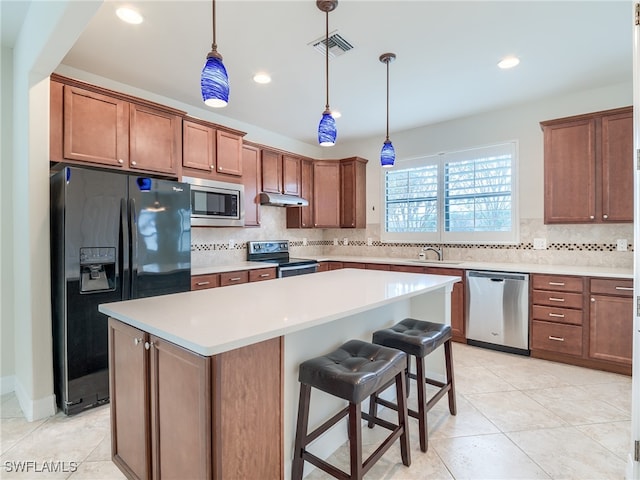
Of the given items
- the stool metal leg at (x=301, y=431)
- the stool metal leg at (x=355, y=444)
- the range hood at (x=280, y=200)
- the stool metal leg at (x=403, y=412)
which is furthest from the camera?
the range hood at (x=280, y=200)

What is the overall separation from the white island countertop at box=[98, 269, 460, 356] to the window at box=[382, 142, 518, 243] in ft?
6.92

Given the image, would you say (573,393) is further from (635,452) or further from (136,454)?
(136,454)

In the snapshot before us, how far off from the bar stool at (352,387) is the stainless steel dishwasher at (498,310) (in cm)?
222

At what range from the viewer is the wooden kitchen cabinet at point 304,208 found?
16.1ft

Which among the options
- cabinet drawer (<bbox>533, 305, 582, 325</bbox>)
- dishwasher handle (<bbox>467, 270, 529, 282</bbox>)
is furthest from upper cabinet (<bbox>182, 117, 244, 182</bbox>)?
cabinet drawer (<bbox>533, 305, 582, 325</bbox>)

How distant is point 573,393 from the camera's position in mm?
2604

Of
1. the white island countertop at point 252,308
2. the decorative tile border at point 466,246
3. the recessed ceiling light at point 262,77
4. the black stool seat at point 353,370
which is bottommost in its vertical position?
the black stool seat at point 353,370

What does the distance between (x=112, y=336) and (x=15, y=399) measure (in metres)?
1.75

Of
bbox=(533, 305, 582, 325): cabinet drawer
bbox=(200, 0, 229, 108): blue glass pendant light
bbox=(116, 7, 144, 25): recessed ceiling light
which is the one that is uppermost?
bbox=(116, 7, 144, 25): recessed ceiling light

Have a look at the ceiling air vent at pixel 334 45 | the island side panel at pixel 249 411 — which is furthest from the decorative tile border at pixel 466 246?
the island side panel at pixel 249 411

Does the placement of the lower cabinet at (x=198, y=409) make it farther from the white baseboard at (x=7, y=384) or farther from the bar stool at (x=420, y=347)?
the white baseboard at (x=7, y=384)

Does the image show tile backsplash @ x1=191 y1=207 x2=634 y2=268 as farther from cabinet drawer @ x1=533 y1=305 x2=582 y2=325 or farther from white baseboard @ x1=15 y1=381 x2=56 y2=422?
white baseboard @ x1=15 y1=381 x2=56 y2=422

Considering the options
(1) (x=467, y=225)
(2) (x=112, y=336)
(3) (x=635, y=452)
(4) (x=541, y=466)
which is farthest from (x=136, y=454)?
(1) (x=467, y=225)

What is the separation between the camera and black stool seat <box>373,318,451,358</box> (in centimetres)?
196
